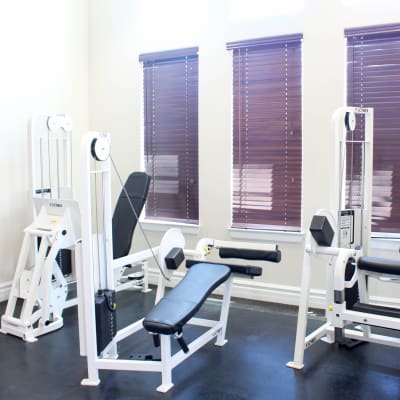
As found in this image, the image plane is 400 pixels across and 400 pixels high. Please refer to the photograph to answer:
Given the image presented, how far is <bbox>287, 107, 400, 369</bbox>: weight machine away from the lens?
273 cm

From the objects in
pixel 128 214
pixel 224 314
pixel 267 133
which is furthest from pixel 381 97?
pixel 128 214

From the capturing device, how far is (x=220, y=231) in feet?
13.9

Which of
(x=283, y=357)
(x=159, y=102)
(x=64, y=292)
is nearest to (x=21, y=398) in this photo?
(x=64, y=292)

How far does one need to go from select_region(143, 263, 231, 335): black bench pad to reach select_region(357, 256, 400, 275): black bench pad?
0.84 m

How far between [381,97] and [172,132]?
1855mm

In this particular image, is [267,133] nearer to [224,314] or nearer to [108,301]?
[224,314]

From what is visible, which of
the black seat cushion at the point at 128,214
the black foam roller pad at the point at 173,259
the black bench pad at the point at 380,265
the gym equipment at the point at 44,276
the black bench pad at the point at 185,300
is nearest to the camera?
the black bench pad at the point at 185,300

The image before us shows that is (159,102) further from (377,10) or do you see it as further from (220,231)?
(377,10)

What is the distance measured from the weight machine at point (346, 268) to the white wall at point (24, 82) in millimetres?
2613

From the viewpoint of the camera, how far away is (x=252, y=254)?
3.11 m

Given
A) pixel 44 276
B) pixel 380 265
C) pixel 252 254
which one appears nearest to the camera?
pixel 380 265

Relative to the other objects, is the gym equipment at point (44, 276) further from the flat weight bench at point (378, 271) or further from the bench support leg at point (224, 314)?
the flat weight bench at point (378, 271)

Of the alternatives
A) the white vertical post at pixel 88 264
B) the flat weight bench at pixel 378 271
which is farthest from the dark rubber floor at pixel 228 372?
the flat weight bench at pixel 378 271

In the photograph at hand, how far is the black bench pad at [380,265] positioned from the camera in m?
2.87
